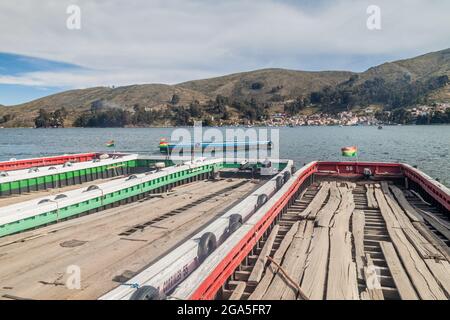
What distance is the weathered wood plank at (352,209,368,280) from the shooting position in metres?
11.0

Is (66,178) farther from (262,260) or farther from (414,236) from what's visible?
(414,236)

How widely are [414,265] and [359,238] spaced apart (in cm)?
265

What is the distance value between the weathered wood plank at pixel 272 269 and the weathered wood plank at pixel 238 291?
0.37 meters

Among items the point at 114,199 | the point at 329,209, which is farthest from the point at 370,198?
the point at 114,199

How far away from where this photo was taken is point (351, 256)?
38.8 ft

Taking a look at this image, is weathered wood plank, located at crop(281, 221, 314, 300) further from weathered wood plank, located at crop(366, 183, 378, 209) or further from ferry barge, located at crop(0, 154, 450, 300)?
weathered wood plank, located at crop(366, 183, 378, 209)

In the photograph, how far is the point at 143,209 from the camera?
20766mm

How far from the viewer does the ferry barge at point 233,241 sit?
9.53 metres

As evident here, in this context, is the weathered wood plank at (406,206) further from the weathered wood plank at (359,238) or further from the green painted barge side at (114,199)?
the green painted barge side at (114,199)

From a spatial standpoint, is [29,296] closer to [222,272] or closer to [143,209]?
[222,272]

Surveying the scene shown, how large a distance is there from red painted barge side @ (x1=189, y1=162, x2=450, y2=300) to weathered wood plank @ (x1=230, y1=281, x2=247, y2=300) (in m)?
0.38
